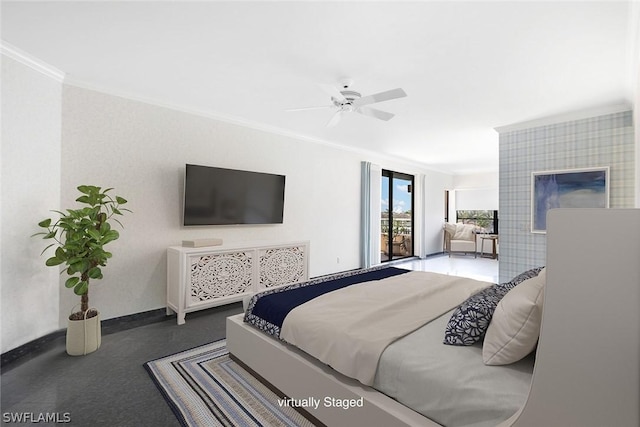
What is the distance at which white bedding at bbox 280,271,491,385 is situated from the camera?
145cm

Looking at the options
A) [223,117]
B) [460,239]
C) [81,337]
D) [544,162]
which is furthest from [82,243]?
[460,239]

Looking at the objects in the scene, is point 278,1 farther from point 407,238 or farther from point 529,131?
point 407,238

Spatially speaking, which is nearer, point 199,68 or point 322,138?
point 199,68

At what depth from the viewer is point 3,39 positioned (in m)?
2.17

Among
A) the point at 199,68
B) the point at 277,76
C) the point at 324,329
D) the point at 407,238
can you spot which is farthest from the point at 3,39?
the point at 407,238

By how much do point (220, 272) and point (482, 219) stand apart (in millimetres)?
8223

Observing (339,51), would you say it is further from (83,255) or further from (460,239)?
(460,239)

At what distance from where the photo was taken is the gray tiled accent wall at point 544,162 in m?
3.42

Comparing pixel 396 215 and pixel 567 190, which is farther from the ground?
pixel 567 190

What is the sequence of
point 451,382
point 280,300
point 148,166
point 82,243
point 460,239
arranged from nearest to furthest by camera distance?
point 451,382
point 280,300
point 82,243
point 148,166
point 460,239

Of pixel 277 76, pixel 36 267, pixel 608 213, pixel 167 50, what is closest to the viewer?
pixel 608 213

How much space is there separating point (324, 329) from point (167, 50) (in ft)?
8.03

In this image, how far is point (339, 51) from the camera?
7.42 feet

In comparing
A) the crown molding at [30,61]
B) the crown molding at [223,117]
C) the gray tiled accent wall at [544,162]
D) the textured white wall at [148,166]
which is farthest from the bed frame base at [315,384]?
the gray tiled accent wall at [544,162]
